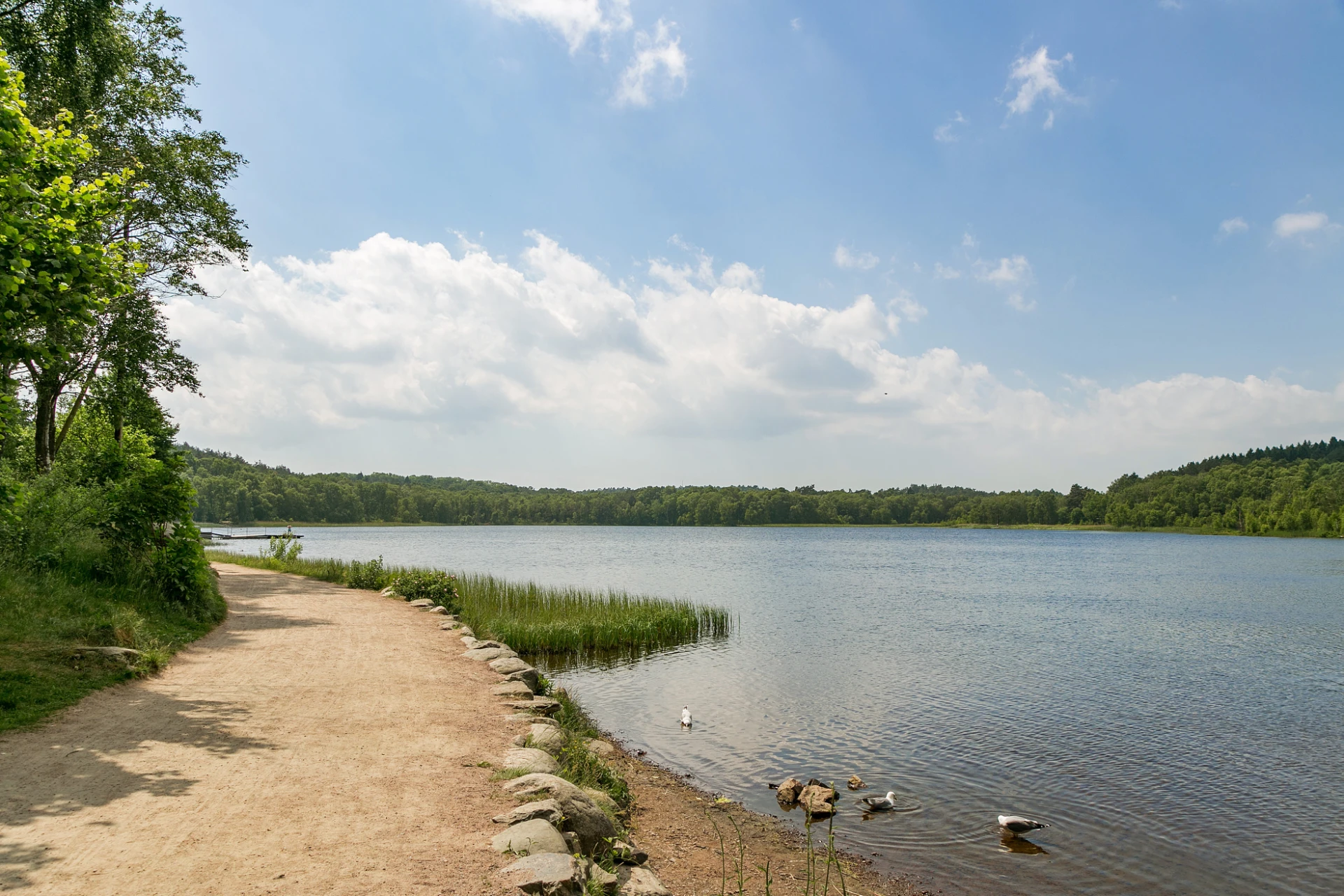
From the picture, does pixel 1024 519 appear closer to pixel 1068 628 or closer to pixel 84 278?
pixel 1068 628

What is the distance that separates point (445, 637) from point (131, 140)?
56.0 ft

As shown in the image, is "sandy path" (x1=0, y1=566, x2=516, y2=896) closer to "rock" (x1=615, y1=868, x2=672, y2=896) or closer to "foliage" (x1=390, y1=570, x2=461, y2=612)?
"rock" (x1=615, y1=868, x2=672, y2=896)

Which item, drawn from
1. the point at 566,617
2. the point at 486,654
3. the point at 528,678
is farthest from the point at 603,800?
the point at 566,617

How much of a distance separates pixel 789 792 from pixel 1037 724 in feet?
22.1

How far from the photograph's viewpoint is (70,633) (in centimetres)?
1063

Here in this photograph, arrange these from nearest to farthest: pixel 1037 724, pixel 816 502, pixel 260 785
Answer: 1. pixel 260 785
2. pixel 1037 724
3. pixel 816 502

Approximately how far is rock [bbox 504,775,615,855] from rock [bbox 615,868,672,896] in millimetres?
333

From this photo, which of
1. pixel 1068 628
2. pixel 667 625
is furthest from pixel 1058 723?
pixel 1068 628

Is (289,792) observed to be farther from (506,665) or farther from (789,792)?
(789,792)

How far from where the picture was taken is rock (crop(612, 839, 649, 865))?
6.39m

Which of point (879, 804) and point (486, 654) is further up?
point (486, 654)

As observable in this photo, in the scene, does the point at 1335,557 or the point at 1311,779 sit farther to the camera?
the point at 1335,557

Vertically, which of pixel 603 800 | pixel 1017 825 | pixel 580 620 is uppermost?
pixel 603 800

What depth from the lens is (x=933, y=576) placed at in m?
45.3
